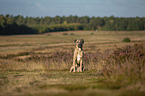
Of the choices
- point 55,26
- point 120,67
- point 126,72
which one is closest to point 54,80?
point 120,67

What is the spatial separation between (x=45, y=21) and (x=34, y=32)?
80.7 m

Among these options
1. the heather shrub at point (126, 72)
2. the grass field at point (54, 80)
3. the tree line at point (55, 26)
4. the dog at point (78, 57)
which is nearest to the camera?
the grass field at point (54, 80)

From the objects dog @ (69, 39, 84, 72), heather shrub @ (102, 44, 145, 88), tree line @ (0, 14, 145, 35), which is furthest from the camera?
tree line @ (0, 14, 145, 35)

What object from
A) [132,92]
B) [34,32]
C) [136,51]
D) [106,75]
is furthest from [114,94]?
[34,32]

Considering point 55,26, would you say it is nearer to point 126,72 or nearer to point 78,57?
point 78,57

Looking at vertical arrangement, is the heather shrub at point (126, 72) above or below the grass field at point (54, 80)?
above

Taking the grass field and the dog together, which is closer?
the grass field

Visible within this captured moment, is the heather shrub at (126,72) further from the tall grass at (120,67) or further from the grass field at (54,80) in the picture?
the grass field at (54,80)

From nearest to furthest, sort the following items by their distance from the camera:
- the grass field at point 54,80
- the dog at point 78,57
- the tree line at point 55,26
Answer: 1. the grass field at point 54,80
2. the dog at point 78,57
3. the tree line at point 55,26

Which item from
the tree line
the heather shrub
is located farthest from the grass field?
the tree line

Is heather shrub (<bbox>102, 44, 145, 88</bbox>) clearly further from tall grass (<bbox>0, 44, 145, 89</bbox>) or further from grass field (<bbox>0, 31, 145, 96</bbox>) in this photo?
grass field (<bbox>0, 31, 145, 96</bbox>)

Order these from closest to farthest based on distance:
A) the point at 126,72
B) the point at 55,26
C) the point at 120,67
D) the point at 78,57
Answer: the point at 126,72, the point at 120,67, the point at 78,57, the point at 55,26

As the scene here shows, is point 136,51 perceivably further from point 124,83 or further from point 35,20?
point 35,20

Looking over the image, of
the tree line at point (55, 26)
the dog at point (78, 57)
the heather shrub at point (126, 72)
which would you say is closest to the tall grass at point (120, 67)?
the heather shrub at point (126, 72)
